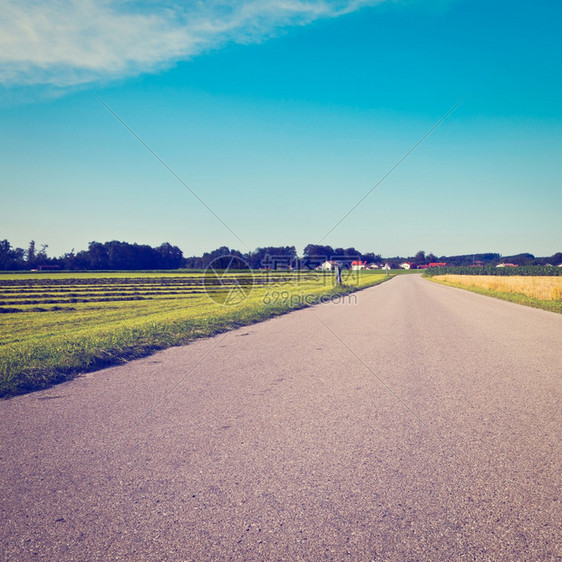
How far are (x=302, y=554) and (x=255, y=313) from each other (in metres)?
12.2

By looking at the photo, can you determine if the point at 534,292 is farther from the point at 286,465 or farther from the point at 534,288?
the point at 286,465

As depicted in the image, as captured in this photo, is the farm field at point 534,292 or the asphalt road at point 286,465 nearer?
the asphalt road at point 286,465

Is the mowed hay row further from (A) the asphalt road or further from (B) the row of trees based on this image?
(B) the row of trees

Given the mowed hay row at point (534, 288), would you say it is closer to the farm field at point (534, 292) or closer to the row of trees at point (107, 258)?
the farm field at point (534, 292)

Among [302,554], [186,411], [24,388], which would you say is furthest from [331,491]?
[24,388]

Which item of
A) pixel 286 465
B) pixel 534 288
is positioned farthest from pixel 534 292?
pixel 286 465

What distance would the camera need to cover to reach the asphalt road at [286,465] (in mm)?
2416

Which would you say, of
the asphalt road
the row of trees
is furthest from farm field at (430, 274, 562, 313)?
the row of trees

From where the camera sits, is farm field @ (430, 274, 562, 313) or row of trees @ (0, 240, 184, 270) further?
row of trees @ (0, 240, 184, 270)

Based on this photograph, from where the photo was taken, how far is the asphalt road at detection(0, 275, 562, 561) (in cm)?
242

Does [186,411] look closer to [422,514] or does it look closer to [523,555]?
[422,514]

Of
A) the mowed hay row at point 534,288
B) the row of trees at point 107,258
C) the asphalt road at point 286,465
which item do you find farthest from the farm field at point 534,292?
the row of trees at point 107,258

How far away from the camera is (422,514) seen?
104 inches

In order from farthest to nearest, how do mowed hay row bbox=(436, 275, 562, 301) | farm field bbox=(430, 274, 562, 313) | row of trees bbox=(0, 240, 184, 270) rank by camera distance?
row of trees bbox=(0, 240, 184, 270)
mowed hay row bbox=(436, 275, 562, 301)
farm field bbox=(430, 274, 562, 313)
